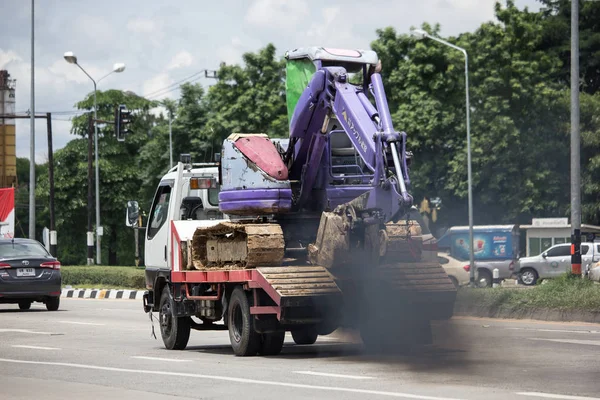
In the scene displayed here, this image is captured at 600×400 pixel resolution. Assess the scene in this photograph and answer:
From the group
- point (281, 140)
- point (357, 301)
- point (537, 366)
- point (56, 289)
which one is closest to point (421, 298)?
point (357, 301)

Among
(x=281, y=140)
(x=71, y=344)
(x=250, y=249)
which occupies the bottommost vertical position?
(x=71, y=344)

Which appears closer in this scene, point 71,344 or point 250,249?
point 250,249

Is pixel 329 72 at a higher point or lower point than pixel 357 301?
higher

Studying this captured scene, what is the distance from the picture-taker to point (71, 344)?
712 inches

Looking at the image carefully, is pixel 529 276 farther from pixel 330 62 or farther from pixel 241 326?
pixel 241 326

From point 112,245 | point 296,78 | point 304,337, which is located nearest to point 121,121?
point 304,337

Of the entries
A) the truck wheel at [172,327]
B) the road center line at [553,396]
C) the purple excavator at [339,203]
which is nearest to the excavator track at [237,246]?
the purple excavator at [339,203]

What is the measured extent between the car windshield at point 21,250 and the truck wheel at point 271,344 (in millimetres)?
14417

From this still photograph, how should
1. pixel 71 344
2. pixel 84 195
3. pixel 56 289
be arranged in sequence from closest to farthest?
pixel 71 344, pixel 56 289, pixel 84 195

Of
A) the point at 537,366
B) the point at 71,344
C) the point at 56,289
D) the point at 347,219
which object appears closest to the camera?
the point at 537,366

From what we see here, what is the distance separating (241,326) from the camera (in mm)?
15180

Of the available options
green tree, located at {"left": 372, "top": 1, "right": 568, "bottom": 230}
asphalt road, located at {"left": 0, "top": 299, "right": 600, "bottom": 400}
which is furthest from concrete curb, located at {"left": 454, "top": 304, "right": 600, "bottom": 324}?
green tree, located at {"left": 372, "top": 1, "right": 568, "bottom": 230}

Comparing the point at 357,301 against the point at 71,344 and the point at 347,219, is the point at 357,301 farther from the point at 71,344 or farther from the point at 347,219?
the point at 71,344

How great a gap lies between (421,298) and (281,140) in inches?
130
